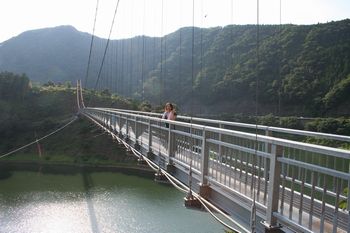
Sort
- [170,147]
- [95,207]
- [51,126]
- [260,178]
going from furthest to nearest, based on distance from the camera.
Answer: [51,126] < [95,207] < [170,147] < [260,178]

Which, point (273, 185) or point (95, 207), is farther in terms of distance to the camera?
point (95, 207)

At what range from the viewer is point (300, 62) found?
73.7 feet

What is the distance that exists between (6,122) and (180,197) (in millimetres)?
34464

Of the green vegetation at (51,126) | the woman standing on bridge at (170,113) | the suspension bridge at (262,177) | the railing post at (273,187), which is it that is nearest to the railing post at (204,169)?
the suspension bridge at (262,177)

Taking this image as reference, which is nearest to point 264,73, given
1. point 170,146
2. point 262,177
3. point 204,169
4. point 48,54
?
point 170,146

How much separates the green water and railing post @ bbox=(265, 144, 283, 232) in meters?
17.2

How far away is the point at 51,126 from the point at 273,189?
5207 centimetres

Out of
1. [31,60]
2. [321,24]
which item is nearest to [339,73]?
[321,24]

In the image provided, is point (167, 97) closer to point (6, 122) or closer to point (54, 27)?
point (6, 122)

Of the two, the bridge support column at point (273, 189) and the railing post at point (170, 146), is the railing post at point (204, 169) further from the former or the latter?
the railing post at point (170, 146)

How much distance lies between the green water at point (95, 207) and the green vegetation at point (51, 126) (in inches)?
225

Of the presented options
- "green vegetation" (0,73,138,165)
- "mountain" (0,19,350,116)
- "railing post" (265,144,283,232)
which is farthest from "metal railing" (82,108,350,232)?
"green vegetation" (0,73,138,165)

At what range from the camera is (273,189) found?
3258mm

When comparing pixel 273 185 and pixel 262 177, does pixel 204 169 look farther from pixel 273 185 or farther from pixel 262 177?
pixel 273 185
